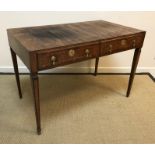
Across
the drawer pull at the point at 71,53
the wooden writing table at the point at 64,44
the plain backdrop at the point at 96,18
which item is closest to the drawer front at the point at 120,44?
the wooden writing table at the point at 64,44

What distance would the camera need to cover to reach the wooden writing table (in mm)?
1094

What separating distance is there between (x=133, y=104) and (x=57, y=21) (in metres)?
1.15

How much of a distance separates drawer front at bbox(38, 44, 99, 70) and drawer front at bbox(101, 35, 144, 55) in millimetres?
80

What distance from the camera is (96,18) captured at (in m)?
1.95

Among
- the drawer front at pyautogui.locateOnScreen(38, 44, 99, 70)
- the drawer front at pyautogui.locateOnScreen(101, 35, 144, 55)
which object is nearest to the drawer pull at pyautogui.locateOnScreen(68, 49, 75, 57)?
the drawer front at pyautogui.locateOnScreen(38, 44, 99, 70)

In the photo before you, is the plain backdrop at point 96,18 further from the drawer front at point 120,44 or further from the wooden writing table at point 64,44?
the drawer front at point 120,44

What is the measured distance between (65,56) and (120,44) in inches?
19.4

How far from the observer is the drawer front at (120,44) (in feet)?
4.38

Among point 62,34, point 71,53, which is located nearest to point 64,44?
point 71,53

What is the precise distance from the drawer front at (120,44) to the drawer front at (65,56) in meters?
0.08

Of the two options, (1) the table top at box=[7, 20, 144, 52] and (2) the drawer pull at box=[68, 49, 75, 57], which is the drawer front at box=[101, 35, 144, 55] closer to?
(1) the table top at box=[7, 20, 144, 52]
